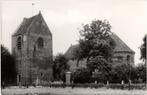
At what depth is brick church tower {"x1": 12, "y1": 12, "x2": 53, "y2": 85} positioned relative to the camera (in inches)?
1738

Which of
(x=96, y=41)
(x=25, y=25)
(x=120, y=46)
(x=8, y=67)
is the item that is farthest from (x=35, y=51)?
(x=120, y=46)

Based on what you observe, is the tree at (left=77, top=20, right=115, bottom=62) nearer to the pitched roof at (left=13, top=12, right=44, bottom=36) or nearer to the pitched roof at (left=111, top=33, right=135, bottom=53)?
the pitched roof at (left=111, top=33, right=135, bottom=53)

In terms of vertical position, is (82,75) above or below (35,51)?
below

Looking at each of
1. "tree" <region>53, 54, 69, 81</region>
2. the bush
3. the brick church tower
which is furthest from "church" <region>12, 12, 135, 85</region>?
the bush

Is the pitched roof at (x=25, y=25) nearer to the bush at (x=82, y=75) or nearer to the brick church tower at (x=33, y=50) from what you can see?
the brick church tower at (x=33, y=50)

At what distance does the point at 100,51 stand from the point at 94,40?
5.09 ft

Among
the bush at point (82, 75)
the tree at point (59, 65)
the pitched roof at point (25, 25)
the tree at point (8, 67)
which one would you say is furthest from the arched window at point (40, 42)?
the bush at point (82, 75)

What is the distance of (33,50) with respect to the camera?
44.9 m

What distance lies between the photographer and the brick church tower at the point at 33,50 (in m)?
44.2

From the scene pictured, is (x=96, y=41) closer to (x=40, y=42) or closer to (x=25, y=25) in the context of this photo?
(x=40, y=42)

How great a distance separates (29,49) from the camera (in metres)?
44.5

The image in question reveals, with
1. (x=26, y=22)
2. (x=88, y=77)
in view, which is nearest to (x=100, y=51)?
(x=88, y=77)

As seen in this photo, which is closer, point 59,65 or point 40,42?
point 40,42

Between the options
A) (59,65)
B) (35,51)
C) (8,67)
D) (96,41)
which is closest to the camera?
(96,41)
